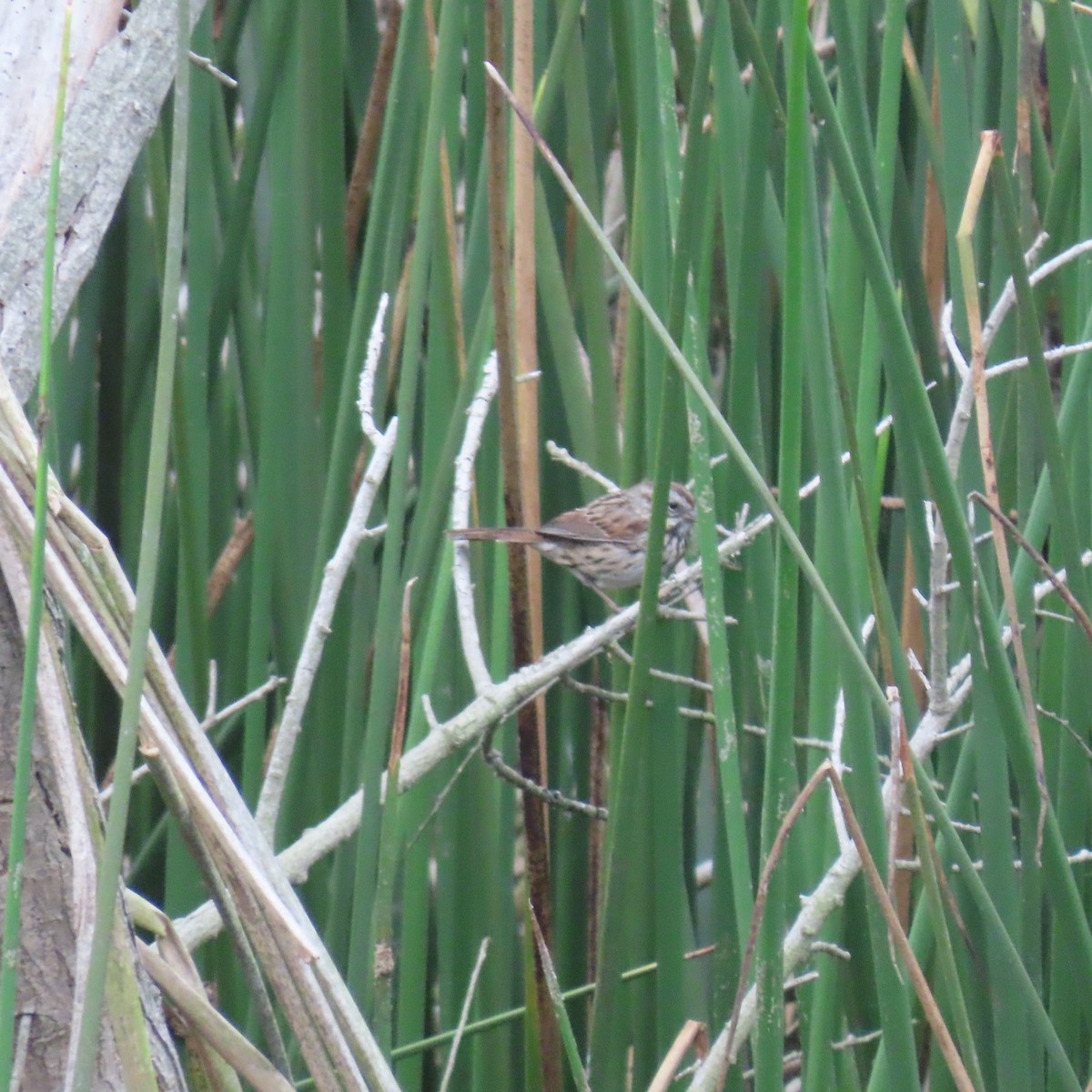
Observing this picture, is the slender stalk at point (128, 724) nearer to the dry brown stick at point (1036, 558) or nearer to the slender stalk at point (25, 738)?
the slender stalk at point (25, 738)

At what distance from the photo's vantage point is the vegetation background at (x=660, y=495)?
3.53ft

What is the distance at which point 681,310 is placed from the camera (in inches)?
41.1

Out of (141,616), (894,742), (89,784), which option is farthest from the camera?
(894,742)

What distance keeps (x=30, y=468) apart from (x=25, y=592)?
0.09m

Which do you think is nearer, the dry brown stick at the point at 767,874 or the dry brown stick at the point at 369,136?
the dry brown stick at the point at 767,874

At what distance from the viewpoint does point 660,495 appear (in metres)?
1.05

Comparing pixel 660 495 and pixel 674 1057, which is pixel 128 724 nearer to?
pixel 660 495

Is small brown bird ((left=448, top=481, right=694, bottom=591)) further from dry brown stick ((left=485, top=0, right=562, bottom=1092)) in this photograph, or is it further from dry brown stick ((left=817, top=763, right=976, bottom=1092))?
dry brown stick ((left=817, top=763, right=976, bottom=1092))

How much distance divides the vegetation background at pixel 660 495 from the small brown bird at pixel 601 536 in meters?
0.05

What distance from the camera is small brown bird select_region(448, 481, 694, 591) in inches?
66.9

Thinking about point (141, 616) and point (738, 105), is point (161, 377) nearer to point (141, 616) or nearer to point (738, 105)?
point (141, 616)

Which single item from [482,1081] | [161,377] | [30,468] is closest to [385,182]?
[30,468]

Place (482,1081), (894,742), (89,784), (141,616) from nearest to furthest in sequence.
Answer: (141,616)
(89,784)
(894,742)
(482,1081)

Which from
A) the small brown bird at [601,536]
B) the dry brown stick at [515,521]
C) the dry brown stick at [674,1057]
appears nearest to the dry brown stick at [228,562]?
the small brown bird at [601,536]
